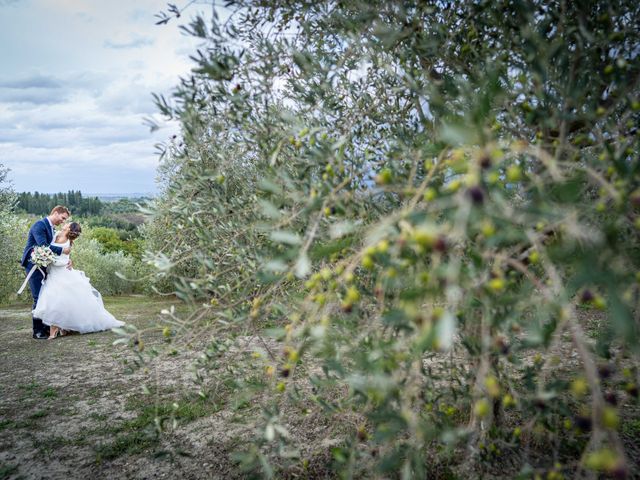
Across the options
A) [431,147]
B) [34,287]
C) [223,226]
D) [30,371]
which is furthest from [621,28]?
[34,287]

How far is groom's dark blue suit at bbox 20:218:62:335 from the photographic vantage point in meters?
10.3

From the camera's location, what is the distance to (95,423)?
5.18 meters

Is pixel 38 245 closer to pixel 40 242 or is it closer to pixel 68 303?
pixel 40 242

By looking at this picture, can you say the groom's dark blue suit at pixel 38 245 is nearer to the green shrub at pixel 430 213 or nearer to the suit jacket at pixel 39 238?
the suit jacket at pixel 39 238

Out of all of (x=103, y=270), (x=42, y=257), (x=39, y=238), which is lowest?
(x=103, y=270)

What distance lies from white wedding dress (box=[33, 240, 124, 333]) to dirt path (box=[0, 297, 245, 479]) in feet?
5.27

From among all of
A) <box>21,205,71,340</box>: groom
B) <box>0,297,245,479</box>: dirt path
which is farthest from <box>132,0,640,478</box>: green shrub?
<box>21,205,71,340</box>: groom

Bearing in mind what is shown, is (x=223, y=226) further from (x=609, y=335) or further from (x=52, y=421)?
(x=52, y=421)

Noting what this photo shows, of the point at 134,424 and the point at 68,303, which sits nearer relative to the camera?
the point at 134,424

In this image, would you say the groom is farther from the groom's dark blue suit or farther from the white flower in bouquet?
the white flower in bouquet

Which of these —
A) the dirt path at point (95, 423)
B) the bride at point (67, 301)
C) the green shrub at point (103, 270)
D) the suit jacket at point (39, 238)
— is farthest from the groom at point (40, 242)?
the green shrub at point (103, 270)

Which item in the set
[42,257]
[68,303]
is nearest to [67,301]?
[68,303]

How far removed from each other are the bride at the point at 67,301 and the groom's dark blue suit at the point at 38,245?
175 millimetres

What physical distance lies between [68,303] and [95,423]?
622 cm
